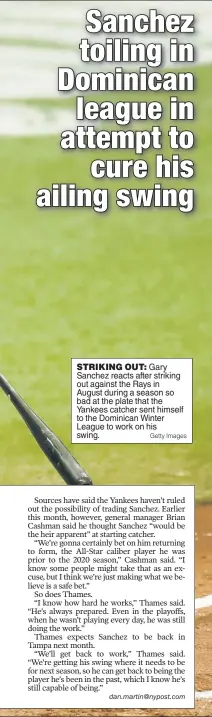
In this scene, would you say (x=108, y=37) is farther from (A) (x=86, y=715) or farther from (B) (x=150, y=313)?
(A) (x=86, y=715)

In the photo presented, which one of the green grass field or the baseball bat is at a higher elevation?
the green grass field

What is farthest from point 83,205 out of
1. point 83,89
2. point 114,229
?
point 83,89

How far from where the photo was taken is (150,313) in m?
4.04

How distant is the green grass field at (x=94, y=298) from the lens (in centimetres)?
401

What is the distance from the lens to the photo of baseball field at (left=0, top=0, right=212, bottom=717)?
4004 mm
